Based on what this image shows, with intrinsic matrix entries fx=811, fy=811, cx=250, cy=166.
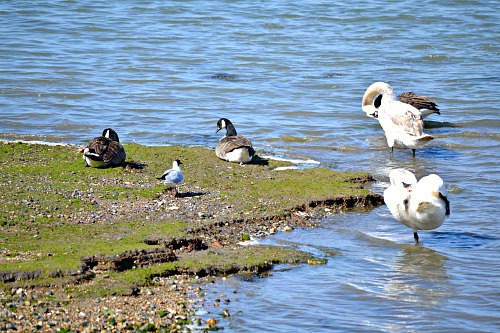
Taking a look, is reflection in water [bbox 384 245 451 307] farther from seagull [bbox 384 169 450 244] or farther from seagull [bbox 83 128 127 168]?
seagull [bbox 83 128 127 168]

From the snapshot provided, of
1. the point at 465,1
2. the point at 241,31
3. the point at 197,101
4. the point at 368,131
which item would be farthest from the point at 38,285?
the point at 465,1

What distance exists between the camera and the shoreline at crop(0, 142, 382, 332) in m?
6.38

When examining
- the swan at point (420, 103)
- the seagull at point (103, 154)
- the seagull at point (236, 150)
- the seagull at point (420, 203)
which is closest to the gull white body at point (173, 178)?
the seagull at point (103, 154)

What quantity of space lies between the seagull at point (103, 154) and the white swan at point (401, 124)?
4.56 m

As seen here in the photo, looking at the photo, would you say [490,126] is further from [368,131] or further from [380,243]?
[380,243]

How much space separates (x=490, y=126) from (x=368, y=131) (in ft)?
7.59

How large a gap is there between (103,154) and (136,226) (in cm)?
248

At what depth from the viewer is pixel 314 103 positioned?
16953 mm

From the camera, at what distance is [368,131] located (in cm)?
1503

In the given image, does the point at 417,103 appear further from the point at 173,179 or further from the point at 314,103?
the point at 173,179

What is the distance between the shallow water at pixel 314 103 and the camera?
715cm

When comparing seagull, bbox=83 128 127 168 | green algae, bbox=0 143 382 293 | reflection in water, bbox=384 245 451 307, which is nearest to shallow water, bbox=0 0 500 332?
reflection in water, bbox=384 245 451 307

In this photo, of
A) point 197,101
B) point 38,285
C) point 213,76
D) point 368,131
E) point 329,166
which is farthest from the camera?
point 213,76

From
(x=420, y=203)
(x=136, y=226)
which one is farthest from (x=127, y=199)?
(x=420, y=203)
